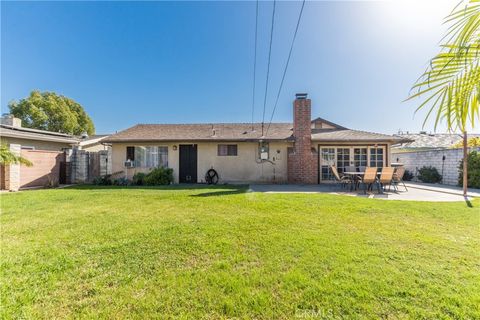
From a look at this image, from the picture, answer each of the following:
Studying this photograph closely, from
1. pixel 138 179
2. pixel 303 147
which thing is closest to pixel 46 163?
pixel 138 179

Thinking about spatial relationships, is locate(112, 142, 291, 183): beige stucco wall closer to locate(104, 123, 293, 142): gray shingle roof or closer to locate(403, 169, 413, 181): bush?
locate(104, 123, 293, 142): gray shingle roof

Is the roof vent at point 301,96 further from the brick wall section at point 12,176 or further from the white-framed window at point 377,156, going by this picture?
the brick wall section at point 12,176

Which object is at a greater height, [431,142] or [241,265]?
[431,142]

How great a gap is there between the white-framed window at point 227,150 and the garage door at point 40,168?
1010 centimetres

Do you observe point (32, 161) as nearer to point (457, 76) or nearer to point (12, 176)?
point (12, 176)

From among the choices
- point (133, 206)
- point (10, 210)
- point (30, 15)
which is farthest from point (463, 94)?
point (30, 15)

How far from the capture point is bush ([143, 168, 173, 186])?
1214cm

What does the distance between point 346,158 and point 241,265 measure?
38.5 ft

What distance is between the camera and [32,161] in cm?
1118

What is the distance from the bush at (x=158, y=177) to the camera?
12141 millimetres

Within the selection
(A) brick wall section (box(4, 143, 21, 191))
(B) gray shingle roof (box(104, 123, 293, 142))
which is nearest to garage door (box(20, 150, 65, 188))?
(A) brick wall section (box(4, 143, 21, 191))

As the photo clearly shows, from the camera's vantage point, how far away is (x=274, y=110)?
1299 cm

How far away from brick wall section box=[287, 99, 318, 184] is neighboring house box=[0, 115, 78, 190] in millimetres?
14491

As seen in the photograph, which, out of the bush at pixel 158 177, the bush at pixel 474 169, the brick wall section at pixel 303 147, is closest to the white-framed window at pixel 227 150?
the bush at pixel 158 177
